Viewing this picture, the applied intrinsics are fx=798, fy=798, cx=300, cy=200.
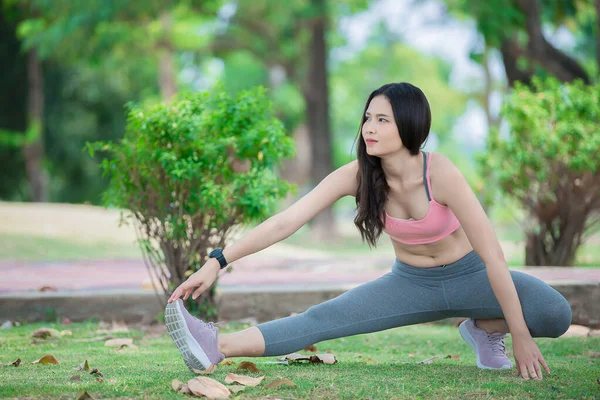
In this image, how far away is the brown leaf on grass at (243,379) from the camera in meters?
3.28

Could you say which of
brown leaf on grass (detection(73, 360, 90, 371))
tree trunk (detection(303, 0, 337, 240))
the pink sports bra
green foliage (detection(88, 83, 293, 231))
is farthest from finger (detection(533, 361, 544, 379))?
tree trunk (detection(303, 0, 337, 240))

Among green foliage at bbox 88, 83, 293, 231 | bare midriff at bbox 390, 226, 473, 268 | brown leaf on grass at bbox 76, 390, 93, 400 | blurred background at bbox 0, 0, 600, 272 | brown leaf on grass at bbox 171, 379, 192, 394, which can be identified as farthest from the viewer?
blurred background at bbox 0, 0, 600, 272

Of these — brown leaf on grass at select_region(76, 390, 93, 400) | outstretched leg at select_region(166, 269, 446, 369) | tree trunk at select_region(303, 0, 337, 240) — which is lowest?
brown leaf on grass at select_region(76, 390, 93, 400)

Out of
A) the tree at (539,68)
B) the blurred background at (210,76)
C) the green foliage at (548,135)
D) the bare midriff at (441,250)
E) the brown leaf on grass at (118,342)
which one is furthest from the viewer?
the blurred background at (210,76)

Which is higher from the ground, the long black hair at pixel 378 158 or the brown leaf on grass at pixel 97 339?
the long black hair at pixel 378 158

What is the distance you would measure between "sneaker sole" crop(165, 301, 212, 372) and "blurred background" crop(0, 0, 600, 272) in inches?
93.9

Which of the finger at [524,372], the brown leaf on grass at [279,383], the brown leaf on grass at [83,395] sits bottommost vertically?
the finger at [524,372]

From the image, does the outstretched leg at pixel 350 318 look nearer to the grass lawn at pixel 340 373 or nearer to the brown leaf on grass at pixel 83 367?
the grass lawn at pixel 340 373

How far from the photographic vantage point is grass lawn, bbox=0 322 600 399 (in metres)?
3.14

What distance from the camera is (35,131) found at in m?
24.4

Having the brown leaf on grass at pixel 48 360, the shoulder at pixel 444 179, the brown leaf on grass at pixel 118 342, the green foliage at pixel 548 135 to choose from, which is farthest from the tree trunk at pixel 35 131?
the shoulder at pixel 444 179

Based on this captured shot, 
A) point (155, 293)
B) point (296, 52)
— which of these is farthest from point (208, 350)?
point (296, 52)

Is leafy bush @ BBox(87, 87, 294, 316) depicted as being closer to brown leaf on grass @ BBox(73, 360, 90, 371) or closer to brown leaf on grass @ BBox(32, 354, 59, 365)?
brown leaf on grass @ BBox(32, 354, 59, 365)

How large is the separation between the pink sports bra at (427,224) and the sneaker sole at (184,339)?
1026 mm
